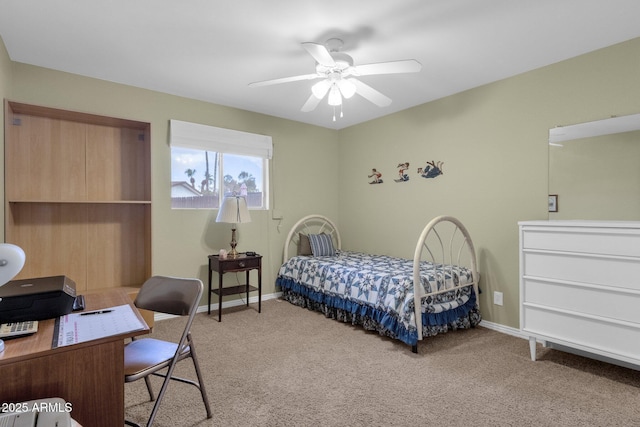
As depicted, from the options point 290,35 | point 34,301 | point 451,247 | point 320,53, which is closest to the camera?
point 34,301

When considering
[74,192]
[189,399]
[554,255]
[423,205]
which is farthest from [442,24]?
[74,192]

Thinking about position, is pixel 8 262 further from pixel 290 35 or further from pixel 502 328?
pixel 502 328

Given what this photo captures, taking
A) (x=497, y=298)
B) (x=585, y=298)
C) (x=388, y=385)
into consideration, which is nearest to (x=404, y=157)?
(x=497, y=298)

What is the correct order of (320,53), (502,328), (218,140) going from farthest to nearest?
(218,140), (502,328), (320,53)

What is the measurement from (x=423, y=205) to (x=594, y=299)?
1.83m

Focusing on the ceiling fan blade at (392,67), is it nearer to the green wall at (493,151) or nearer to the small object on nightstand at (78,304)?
the green wall at (493,151)

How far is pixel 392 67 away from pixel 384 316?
6.31 feet

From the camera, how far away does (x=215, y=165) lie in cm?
391

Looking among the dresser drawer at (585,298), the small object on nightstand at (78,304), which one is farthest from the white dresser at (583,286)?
the small object on nightstand at (78,304)

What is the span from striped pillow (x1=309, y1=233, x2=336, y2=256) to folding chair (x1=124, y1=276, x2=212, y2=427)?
2.32m

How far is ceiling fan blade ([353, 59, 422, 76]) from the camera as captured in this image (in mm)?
2150

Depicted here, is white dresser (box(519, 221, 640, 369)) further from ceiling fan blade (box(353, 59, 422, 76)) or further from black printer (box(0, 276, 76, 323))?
black printer (box(0, 276, 76, 323))

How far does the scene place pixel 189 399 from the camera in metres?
2.01

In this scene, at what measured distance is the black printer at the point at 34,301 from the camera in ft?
4.37
